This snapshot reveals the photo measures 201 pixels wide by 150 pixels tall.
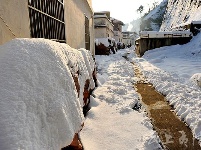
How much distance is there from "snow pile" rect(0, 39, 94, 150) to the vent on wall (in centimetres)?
174

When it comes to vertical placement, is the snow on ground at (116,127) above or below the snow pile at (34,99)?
below

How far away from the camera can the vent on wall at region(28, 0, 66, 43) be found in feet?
10.7

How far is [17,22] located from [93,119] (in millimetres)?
1774

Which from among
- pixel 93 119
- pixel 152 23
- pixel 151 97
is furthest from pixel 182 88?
pixel 152 23

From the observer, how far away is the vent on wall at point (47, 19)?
10.7ft

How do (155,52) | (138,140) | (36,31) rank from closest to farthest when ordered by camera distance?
(138,140) → (36,31) → (155,52)

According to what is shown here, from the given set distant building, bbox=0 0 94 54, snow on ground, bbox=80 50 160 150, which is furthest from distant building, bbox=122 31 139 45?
snow on ground, bbox=80 50 160 150

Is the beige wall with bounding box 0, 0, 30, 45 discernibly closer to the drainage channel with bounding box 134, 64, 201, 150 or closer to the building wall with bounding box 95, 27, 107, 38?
the drainage channel with bounding box 134, 64, 201, 150

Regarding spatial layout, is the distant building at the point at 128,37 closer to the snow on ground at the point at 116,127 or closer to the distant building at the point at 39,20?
the distant building at the point at 39,20

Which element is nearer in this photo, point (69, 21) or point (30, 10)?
point (30, 10)

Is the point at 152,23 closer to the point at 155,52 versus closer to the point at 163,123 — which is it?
the point at 155,52

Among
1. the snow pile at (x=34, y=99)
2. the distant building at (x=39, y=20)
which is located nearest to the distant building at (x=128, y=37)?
the distant building at (x=39, y=20)

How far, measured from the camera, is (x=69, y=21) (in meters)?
5.84

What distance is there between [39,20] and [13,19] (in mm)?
1044
